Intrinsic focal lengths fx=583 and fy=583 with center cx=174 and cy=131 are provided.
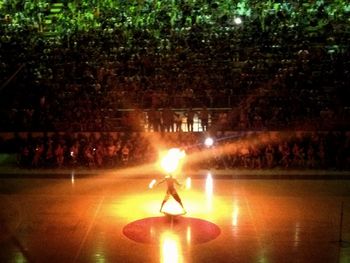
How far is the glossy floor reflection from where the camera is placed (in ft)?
38.7

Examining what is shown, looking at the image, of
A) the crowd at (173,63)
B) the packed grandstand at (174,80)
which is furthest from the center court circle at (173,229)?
the crowd at (173,63)

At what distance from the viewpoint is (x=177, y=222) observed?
1380 cm

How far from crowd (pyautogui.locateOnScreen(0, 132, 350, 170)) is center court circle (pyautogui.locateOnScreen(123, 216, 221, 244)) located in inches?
240

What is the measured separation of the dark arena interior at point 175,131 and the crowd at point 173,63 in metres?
0.08

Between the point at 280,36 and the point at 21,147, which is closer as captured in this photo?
the point at 21,147

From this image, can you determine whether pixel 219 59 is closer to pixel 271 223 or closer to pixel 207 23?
pixel 207 23

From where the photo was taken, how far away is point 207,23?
29469 mm

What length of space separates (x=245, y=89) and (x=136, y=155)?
6660mm

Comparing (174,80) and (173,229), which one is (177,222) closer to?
(173,229)

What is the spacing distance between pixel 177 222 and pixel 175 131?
8.88m

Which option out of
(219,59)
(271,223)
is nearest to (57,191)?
(271,223)

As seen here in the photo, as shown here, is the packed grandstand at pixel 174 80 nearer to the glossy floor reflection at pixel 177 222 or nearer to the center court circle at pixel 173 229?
the glossy floor reflection at pixel 177 222

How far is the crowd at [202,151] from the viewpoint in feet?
65.5

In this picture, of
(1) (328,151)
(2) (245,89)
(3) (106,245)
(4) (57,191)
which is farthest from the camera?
(2) (245,89)
